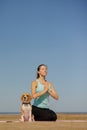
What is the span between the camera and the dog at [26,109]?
773 centimetres

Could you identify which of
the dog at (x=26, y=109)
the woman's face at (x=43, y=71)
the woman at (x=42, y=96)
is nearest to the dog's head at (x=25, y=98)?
the dog at (x=26, y=109)

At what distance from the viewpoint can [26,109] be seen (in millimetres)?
7879

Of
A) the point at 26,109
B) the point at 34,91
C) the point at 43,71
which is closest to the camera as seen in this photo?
the point at 34,91

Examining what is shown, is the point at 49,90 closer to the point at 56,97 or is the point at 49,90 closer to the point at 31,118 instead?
the point at 56,97

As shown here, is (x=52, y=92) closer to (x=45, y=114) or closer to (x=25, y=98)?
(x=45, y=114)

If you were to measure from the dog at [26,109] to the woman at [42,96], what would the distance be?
0.21 metres

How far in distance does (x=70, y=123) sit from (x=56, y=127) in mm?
245

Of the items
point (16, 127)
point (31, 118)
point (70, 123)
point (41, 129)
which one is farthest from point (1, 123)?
point (31, 118)

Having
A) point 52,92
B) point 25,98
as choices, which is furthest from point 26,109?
point 52,92

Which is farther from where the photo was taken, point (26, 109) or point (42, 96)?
point (26, 109)

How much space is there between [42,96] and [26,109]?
70 centimetres

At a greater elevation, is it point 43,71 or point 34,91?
point 43,71

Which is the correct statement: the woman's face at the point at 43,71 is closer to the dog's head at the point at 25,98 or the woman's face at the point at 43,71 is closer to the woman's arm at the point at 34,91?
the woman's arm at the point at 34,91

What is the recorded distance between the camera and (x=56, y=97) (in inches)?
282
